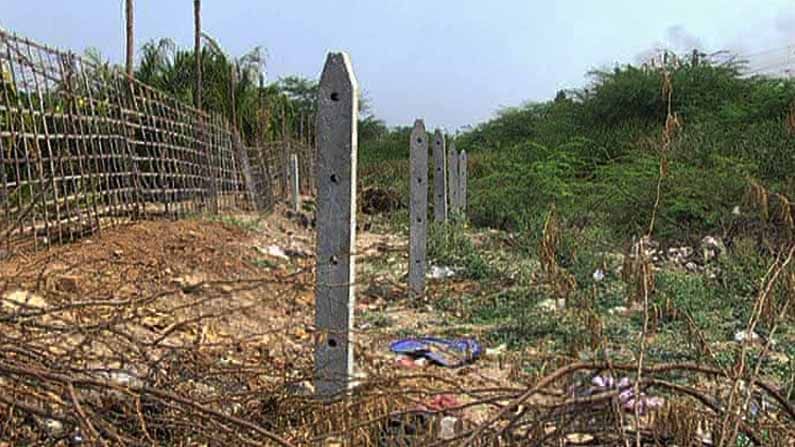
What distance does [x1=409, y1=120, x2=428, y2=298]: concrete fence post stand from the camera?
594cm

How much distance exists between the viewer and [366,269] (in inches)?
286

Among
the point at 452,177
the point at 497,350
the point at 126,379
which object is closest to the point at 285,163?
the point at 452,177

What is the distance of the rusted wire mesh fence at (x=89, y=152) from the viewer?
195 inches

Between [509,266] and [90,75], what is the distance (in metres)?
3.40

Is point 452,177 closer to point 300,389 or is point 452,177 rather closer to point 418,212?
point 418,212

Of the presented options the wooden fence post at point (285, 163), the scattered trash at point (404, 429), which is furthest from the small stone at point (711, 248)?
the wooden fence post at point (285, 163)

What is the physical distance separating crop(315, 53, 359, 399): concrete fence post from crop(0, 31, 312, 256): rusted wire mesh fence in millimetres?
1005

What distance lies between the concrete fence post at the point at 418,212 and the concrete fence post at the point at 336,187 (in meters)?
2.77

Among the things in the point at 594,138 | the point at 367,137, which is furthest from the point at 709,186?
the point at 367,137

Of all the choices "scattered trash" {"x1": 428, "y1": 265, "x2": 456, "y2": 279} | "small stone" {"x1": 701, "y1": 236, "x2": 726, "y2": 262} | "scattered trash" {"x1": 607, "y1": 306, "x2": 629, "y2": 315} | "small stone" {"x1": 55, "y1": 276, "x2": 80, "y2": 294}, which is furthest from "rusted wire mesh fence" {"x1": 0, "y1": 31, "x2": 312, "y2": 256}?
"small stone" {"x1": 701, "y1": 236, "x2": 726, "y2": 262}

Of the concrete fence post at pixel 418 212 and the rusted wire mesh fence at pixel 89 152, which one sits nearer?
the rusted wire mesh fence at pixel 89 152

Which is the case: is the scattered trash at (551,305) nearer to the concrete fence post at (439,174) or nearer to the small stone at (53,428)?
the concrete fence post at (439,174)

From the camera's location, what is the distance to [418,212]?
6027 mm

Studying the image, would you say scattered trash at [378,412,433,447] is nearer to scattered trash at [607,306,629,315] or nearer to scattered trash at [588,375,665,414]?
scattered trash at [588,375,665,414]
